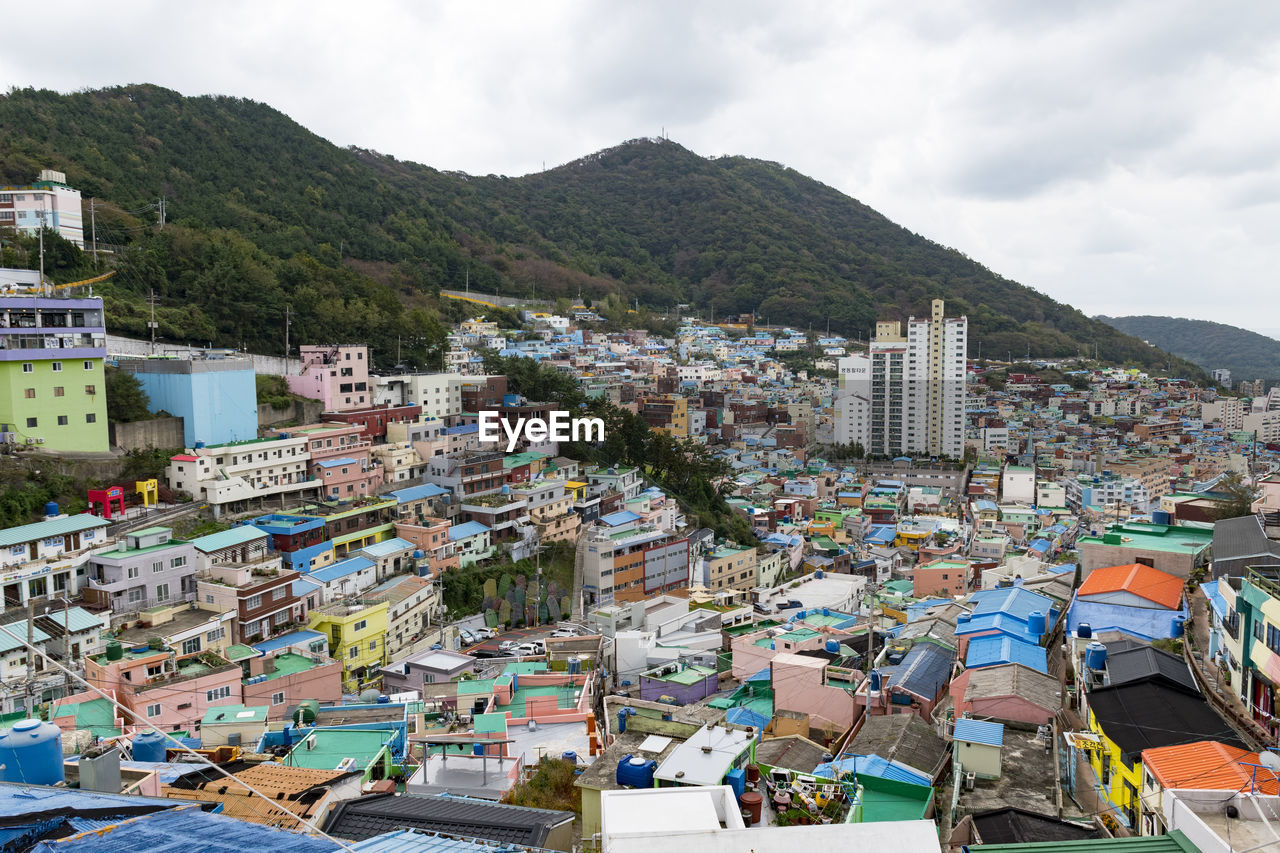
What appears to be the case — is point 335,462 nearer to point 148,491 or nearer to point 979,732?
point 148,491

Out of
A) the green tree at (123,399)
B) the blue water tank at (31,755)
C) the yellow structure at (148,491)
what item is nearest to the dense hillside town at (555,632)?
the blue water tank at (31,755)

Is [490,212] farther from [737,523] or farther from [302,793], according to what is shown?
[302,793]

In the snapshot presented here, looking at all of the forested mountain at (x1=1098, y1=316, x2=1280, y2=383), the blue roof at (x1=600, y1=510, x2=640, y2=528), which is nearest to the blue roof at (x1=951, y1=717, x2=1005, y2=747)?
the blue roof at (x1=600, y1=510, x2=640, y2=528)

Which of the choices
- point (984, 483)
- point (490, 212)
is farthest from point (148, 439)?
point (490, 212)

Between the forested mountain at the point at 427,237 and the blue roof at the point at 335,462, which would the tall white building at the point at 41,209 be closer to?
the forested mountain at the point at 427,237

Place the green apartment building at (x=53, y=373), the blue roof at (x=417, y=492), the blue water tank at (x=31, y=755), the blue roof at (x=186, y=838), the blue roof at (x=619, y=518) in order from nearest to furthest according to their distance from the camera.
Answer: the blue roof at (x=186, y=838) → the blue water tank at (x=31, y=755) → the green apartment building at (x=53, y=373) → the blue roof at (x=417, y=492) → the blue roof at (x=619, y=518)

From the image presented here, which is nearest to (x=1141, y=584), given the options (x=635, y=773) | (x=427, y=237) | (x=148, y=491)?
(x=635, y=773)
